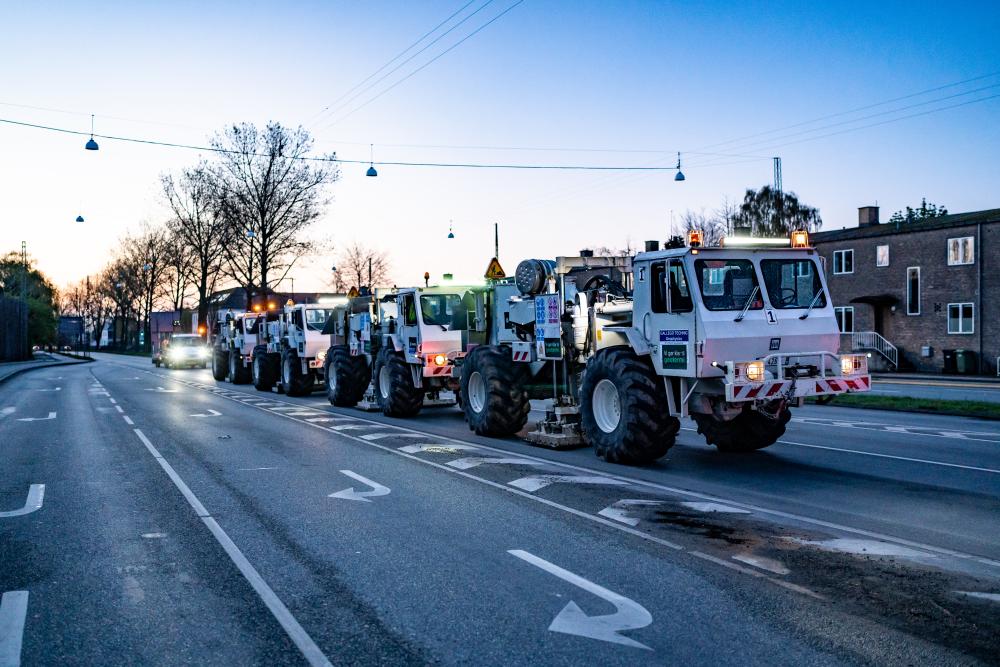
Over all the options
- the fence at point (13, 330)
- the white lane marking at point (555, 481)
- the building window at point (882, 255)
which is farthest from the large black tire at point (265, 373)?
the fence at point (13, 330)

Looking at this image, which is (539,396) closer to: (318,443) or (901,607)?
(318,443)

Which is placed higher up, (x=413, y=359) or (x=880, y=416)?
(x=413, y=359)

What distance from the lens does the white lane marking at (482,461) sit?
1181 cm

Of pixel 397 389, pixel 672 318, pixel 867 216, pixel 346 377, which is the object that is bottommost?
pixel 397 389

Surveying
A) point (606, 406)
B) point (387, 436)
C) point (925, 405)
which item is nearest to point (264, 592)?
point (606, 406)

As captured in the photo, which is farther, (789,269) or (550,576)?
(789,269)

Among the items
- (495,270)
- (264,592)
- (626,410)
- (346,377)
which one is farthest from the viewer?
(346,377)

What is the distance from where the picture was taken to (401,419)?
18938 millimetres

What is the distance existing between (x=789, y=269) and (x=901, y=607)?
22.0 feet

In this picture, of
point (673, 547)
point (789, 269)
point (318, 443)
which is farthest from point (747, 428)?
point (318, 443)

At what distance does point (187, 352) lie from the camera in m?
53.7

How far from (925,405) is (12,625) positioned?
735 inches

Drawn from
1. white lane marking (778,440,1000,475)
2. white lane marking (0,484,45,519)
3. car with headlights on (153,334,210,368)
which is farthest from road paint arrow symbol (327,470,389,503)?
car with headlights on (153,334,210,368)

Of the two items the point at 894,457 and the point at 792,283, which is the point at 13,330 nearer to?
the point at 792,283
